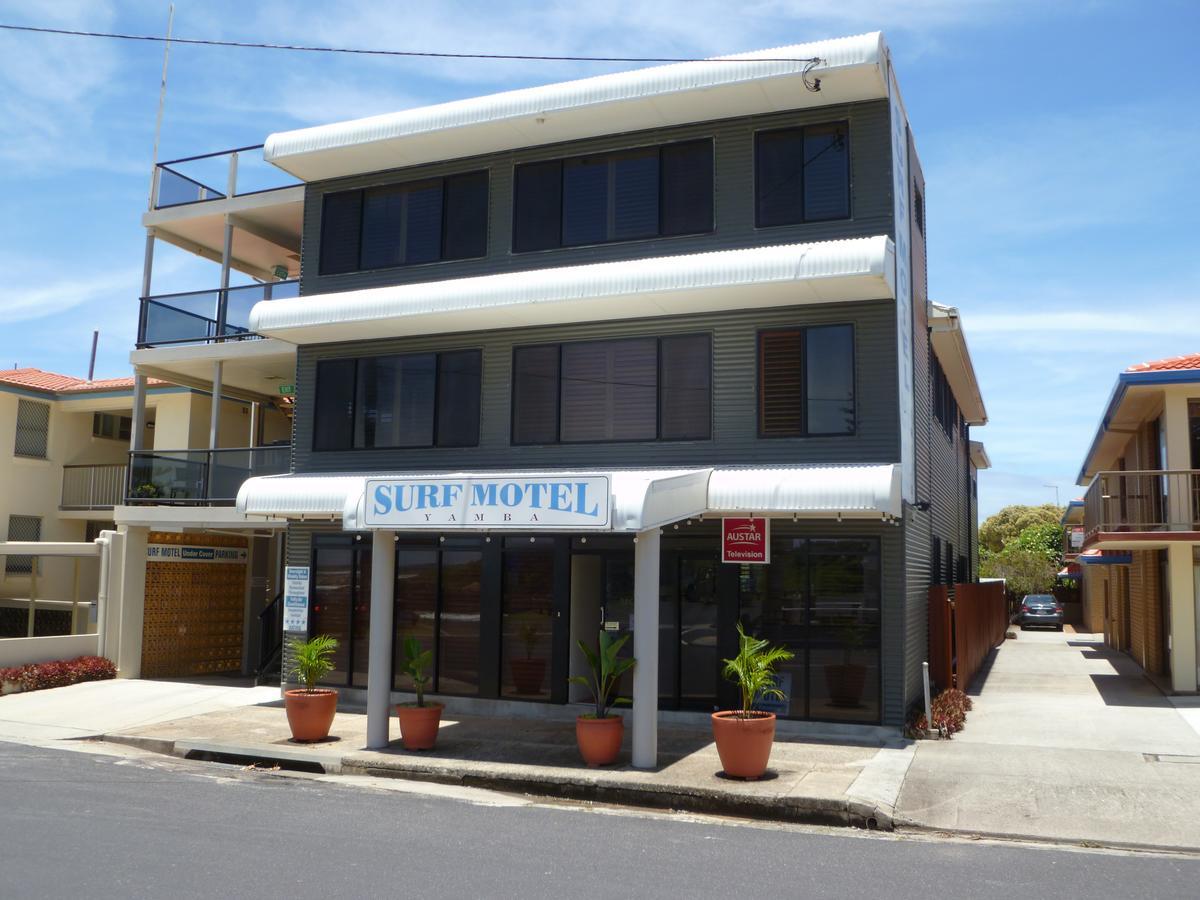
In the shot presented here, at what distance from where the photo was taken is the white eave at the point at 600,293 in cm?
1412

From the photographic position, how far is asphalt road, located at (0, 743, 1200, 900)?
779 centimetres

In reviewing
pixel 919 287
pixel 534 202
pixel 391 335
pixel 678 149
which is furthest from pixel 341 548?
pixel 919 287

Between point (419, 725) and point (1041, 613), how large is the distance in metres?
35.1

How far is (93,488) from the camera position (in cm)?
2666

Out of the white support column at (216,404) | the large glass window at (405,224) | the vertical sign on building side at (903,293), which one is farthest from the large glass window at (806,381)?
the white support column at (216,404)

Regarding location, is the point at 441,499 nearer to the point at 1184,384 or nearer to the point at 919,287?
the point at 919,287

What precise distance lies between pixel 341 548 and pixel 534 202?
6.54 meters

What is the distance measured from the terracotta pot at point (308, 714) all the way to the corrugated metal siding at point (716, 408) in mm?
4467

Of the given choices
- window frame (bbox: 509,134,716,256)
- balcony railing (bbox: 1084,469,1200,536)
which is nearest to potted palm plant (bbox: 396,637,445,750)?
window frame (bbox: 509,134,716,256)

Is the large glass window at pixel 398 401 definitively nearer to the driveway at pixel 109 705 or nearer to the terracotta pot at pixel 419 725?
the driveway at pixel 109 705

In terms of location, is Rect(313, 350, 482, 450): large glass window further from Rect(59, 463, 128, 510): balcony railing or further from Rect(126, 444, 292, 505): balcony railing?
Rect(59, 463, 128, 510): balcony railing

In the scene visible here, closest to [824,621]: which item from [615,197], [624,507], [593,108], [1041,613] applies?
[624,507]

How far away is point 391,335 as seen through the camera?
17766mm

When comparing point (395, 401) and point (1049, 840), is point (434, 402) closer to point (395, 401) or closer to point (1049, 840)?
point (395, 401)
